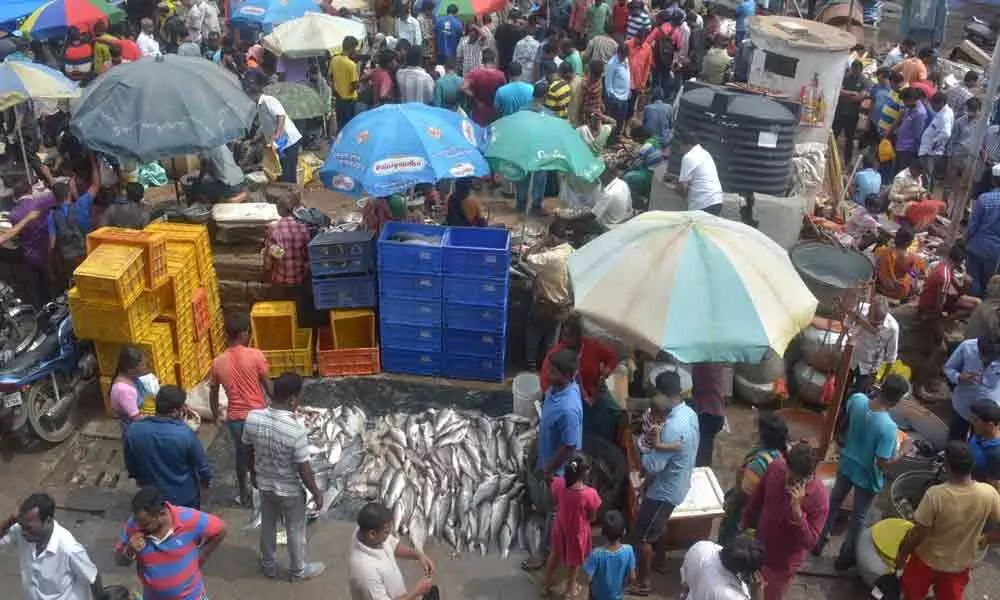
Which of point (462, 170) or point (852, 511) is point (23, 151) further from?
point (852, 511)

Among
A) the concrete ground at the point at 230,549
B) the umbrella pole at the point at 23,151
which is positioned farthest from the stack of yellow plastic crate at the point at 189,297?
the umbrella pole at the point at 23,151

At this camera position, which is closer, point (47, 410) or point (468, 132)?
point (47, 410)

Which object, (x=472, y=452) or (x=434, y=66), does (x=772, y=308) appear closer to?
(x=472, y=452)

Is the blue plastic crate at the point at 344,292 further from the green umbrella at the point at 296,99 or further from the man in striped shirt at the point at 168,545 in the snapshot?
the green umbrella at the point at 296,99

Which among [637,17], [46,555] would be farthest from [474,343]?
[637,17]

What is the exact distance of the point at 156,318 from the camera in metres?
8.40

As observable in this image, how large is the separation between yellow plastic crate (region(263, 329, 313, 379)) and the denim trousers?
246cm

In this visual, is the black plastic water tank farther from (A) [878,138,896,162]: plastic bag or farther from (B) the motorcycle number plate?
(B) the motorcycle number plate

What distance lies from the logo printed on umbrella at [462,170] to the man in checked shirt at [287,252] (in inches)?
63.6

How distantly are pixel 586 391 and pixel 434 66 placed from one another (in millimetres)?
10089

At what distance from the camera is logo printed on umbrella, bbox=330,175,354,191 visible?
345 inches

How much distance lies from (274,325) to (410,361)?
4.62ft

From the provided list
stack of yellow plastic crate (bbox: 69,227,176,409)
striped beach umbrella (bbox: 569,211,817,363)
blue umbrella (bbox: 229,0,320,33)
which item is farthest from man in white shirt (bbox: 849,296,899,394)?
blue umbrella (bbox: 229,0,320,33)

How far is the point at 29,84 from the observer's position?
37.3 ft
